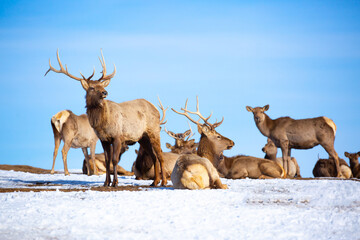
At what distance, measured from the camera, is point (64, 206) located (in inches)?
274

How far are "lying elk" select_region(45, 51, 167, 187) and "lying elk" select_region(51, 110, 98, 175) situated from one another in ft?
17.1

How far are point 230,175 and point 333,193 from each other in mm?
5296

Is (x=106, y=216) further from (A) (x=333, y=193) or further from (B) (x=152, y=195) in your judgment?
(A) (x=333, y=193)

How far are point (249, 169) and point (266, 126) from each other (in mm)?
3916

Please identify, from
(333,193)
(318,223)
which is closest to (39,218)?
(318,223)

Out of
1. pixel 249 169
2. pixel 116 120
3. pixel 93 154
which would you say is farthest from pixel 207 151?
pixel 93 154

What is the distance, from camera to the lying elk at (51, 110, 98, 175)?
17047 mm

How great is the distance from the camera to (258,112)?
17594 millimetres

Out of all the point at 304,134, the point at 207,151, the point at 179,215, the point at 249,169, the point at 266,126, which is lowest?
the point at 179,215

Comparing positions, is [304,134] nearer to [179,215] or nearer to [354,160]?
[354,160]

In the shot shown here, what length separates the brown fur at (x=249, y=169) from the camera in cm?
1389

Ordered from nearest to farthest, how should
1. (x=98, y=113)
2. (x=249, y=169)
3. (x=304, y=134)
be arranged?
(x=98, y=113) < (x=249, y=169) < (x=304, y=134)

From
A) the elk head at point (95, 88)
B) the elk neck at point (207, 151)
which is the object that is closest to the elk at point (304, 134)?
the elk neck at point (207, 151)

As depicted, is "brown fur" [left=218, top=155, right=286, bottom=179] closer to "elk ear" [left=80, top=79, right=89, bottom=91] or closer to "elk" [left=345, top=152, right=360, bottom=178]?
"elk ear" [left=80, top=79, right=89, bottom=91]
